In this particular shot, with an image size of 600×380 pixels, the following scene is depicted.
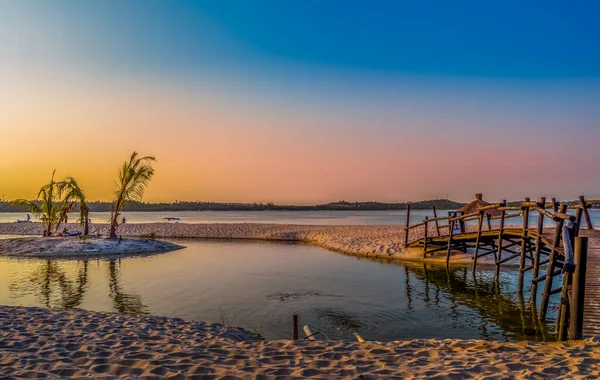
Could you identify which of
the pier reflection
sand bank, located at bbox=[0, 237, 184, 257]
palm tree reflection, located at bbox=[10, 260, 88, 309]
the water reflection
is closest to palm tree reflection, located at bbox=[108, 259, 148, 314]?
the water reflection

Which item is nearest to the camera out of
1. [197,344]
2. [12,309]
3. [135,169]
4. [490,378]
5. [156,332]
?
[490,378]

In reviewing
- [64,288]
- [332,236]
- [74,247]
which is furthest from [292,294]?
[332,236]

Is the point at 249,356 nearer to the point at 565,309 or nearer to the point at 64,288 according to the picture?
the point at 565,309

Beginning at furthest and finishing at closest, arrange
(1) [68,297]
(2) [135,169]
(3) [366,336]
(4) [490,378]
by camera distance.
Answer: (2) [135,169] < (1) [68,297] < (3) [366,336] < (4) [490,378]

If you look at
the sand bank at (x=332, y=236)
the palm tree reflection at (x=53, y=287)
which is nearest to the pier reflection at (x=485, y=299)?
the sand bank at (x=332, y=236)

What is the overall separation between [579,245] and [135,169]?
2531cm

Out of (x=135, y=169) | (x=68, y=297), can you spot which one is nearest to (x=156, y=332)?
(x=68, y=297)

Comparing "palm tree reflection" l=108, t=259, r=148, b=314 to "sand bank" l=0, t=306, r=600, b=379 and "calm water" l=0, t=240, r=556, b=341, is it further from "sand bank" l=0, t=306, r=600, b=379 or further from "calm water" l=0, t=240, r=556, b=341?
"sand bank" l=0, t=306, r=600, b=379

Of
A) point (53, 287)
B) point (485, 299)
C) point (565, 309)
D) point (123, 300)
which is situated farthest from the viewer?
point (53, 287)

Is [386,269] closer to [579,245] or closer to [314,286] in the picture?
[314,286]

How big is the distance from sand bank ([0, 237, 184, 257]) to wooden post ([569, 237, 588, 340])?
22.9 m

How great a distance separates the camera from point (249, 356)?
6367 mm

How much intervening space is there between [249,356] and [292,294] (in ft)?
23.7

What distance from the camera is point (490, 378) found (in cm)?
521
